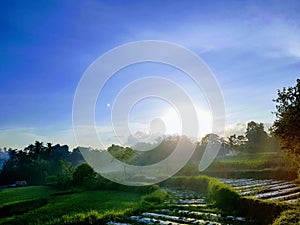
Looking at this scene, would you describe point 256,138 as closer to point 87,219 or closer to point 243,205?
point 243,205

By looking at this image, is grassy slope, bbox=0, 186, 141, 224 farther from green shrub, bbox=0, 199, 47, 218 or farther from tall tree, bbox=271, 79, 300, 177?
tall tree, bbox=271, 79, 300, 177

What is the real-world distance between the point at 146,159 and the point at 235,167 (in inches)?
685

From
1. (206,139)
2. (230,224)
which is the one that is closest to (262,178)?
(230,224)

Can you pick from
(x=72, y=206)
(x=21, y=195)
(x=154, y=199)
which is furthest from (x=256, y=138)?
(x=72, y=206)

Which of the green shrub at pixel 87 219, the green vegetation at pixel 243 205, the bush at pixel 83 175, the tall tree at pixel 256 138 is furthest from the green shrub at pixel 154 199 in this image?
the tall tree at pixel 256 138

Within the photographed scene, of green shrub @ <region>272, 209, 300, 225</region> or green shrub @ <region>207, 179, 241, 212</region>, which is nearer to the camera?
green shrub @ <region>272, 209, 300, 225</region>

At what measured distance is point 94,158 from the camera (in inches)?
2719

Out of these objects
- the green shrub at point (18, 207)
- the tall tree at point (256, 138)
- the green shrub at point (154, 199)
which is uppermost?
the tall tree at point (256, 138)

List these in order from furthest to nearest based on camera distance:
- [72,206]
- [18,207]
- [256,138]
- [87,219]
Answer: [256,138] < [18,207] < [72,206] < [87,219]

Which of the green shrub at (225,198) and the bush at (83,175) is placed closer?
the green shrub at (225,198)

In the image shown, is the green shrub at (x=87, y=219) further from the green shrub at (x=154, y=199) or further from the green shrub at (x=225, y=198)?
the green shrub at (x=225, y=198)

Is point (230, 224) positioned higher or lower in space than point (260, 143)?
lower

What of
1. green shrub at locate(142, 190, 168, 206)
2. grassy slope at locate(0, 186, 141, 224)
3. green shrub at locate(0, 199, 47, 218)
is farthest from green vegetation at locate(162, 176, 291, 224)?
green shrub at locate(0, 199, 47, 218)

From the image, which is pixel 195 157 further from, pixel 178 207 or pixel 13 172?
pixel 178 207
